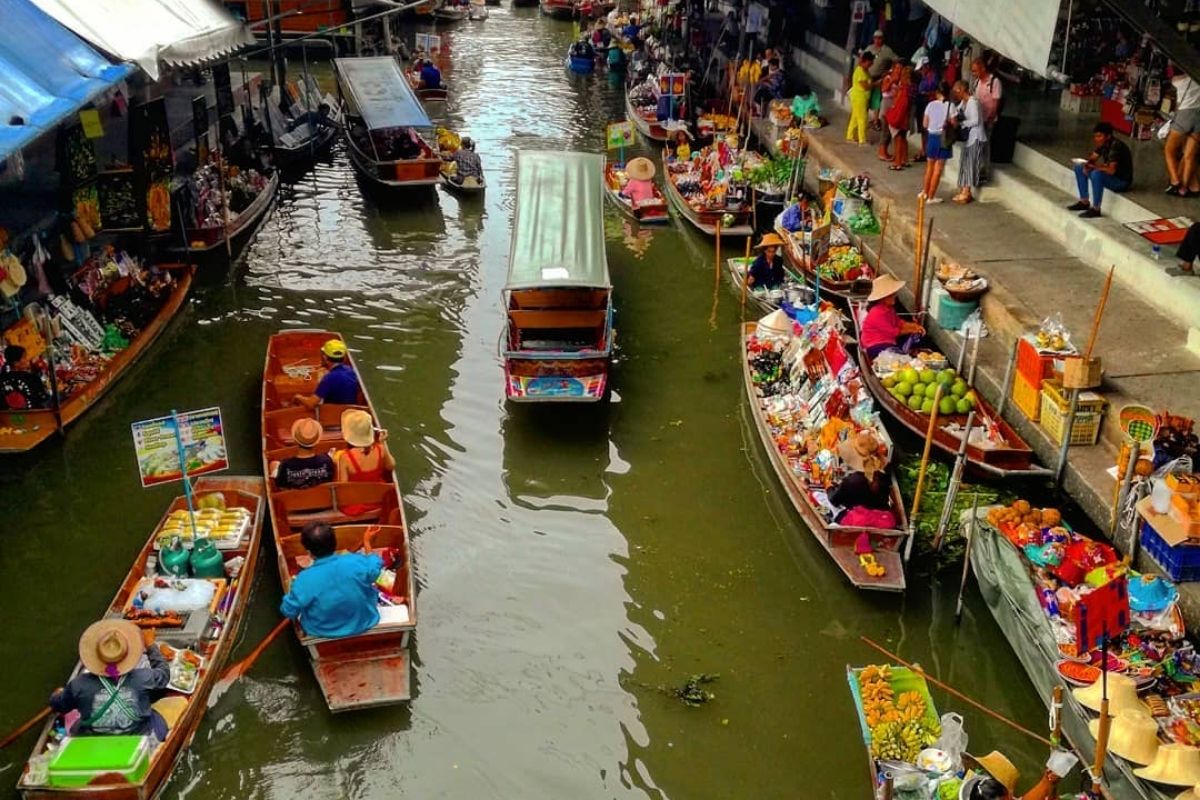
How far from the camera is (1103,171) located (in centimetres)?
1341

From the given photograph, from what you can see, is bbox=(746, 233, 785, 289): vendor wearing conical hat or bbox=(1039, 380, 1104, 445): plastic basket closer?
bbox=(1039, 380, 1104, 445): plastic basket

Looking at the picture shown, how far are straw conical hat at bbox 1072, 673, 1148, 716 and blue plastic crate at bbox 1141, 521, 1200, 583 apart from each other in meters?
1.33

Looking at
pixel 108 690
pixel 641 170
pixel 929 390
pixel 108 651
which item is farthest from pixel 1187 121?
pixel 108 690

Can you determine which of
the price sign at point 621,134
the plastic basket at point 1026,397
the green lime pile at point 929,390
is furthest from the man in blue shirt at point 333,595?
the price sign at point 621,134

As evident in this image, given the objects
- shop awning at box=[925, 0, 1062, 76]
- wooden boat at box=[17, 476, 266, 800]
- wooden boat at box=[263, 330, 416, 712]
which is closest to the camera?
wooden boat at box=[17, 476, 266, 800]

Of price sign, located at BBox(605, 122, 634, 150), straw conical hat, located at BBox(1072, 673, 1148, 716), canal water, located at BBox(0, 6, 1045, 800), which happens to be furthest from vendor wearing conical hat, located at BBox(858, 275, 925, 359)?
price sign, located at BBox(605, 122, 634, 150)

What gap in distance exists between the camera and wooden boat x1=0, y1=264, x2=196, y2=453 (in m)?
11.2

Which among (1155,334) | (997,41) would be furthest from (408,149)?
(1155,334)

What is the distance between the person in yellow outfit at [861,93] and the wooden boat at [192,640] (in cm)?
1319

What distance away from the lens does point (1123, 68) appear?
16.6 meters

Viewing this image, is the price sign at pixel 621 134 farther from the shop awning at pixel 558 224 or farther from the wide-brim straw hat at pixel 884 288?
the wide-brim straw hat at pixel 884 288

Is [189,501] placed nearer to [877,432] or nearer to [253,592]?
[253,592]

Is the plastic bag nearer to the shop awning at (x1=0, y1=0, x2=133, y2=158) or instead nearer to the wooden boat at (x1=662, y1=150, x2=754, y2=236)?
the shop awning at (x1=0, y1=0, x2=133, y2=158)

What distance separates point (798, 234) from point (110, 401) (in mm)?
9838
